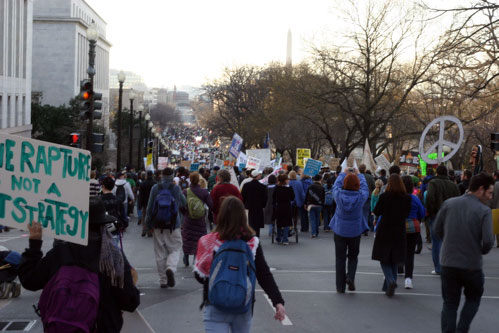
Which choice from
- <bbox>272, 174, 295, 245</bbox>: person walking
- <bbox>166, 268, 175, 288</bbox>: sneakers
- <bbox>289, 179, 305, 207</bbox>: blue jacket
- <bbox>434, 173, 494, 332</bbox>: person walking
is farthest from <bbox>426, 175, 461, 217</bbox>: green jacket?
<bbox>289, 179, 305, 207</bbox>: blue jacket

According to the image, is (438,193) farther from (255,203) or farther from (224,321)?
(224,321)

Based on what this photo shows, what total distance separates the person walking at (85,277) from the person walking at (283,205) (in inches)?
532

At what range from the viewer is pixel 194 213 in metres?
13.3

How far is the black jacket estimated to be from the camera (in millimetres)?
4922

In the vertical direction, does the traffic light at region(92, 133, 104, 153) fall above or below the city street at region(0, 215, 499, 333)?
above

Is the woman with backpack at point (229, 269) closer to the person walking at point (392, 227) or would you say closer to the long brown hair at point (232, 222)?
the long brown hair at point (232, 222)

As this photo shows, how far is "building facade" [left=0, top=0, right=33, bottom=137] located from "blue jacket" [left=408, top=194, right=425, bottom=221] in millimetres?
51092

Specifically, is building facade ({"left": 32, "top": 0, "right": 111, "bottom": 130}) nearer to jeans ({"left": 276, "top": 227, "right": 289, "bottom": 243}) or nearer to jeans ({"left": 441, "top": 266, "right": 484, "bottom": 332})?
jeans ({"left": 276, "top": 227, "right": 289, "bottom": 243})

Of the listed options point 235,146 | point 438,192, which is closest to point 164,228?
point 438,192

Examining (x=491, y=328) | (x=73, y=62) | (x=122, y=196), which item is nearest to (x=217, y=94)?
(x=73, y=62)

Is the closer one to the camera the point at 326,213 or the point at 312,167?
the point at 326,213

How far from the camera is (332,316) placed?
31.5 feet

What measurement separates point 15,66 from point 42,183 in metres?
65.7

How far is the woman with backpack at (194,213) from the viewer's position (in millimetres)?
13297
